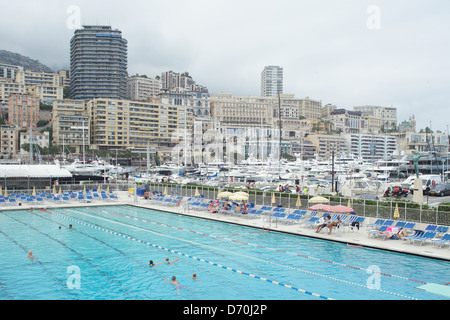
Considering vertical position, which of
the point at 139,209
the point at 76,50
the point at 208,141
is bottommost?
the point at 139,209

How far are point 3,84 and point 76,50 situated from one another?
34.6 meters

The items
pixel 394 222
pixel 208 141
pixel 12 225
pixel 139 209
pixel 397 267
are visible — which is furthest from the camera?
pixel 208 141

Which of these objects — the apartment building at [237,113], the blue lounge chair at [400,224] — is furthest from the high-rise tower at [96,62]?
the blue lounge chair at [400,224]

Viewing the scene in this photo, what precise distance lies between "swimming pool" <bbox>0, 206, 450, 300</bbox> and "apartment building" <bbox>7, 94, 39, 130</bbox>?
13888 centimetres

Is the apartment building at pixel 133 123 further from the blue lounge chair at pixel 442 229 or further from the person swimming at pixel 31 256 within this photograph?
the blue lounge chair at pixel 442 229

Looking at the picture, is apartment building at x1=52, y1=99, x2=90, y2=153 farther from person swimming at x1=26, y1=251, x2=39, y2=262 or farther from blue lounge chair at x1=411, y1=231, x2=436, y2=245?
blue lounge chair at x1=411, y1=231, x2=436, y2=245

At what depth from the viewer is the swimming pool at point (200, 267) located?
13.1 m

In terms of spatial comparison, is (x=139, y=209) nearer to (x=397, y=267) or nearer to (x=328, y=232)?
(x=328, y=232)

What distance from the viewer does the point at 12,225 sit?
1000 inches

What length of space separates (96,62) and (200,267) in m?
167

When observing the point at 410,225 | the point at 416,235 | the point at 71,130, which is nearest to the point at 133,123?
the point at 71,130

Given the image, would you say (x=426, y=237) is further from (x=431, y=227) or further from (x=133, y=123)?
(x=133, y=123)

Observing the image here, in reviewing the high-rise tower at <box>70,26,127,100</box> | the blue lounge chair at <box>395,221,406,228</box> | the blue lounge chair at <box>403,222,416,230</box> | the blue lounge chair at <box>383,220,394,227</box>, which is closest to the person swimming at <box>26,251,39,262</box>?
the blue lounge chair at <box>383,220,394,227</box>
